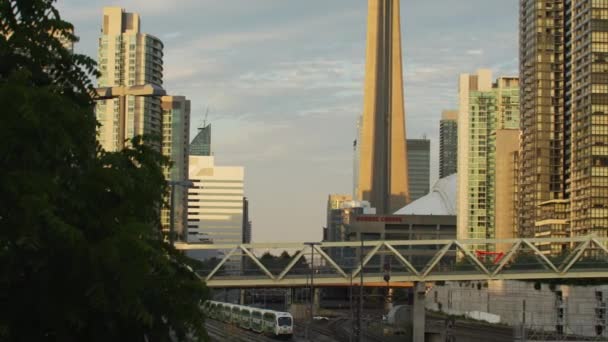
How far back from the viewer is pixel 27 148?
55.2 feet

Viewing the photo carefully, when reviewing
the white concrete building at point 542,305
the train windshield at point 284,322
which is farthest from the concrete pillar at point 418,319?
the train windshield at point 284,322

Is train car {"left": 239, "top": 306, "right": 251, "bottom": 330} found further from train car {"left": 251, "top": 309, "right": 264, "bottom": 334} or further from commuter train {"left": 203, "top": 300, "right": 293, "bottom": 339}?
train car {"left": 251, "top": 309, "right": 264, "bottom": 334}

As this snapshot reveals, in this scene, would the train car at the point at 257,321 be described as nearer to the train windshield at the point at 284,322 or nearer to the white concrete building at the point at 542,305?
the train windshield at the point at 284,322

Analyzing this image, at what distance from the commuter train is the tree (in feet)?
326

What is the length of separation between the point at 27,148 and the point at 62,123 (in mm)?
870

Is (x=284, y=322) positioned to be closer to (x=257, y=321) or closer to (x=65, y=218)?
Result: (x=257, y=321)

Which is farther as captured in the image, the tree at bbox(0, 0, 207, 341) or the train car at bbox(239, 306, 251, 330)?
the train car at bbox(239, 306, 251, 330)

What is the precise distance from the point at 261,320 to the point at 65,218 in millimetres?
117756

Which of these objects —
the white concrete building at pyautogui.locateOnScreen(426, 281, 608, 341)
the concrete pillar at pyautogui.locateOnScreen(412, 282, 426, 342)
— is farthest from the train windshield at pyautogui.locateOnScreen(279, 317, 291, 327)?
the white concrete building at pyautogui.locateOnScreen(426, 281, 608, 341)

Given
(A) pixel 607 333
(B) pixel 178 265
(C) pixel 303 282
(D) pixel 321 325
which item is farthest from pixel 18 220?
(D) pixel 321 325

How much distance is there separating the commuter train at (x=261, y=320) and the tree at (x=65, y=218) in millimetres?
99459

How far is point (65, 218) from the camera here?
17.8 meters

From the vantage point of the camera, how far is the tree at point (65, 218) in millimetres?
16641

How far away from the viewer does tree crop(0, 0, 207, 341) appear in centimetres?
1664
